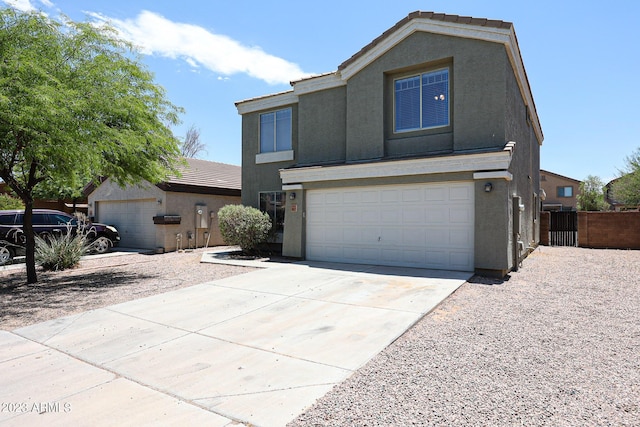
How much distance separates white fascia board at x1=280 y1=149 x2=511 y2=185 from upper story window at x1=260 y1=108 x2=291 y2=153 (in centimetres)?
211

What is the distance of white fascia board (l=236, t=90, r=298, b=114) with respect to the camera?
14.6m

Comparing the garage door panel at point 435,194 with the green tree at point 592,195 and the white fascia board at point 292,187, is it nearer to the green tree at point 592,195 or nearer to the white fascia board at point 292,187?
the white fascia board at point 292,187

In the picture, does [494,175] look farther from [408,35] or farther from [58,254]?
[58,254]

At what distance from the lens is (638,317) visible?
6379 millimetres

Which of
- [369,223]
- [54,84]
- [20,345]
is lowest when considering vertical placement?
[20,345]

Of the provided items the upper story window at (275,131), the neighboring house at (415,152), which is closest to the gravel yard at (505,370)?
the neighboring house at (415,152)

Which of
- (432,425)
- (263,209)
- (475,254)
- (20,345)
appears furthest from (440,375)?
(263,209)

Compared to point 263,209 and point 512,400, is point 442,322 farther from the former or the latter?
point 263,209

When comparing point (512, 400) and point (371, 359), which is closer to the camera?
point (512, 400)

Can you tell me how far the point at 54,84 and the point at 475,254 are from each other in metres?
10.4

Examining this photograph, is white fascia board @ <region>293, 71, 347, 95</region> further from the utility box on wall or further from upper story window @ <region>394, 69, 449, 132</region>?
the utility box on wall

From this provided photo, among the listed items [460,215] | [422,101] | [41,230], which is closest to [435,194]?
[460,215]

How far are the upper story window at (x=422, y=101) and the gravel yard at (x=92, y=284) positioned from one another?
6719 millimetres

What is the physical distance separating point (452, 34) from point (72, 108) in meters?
9.70
